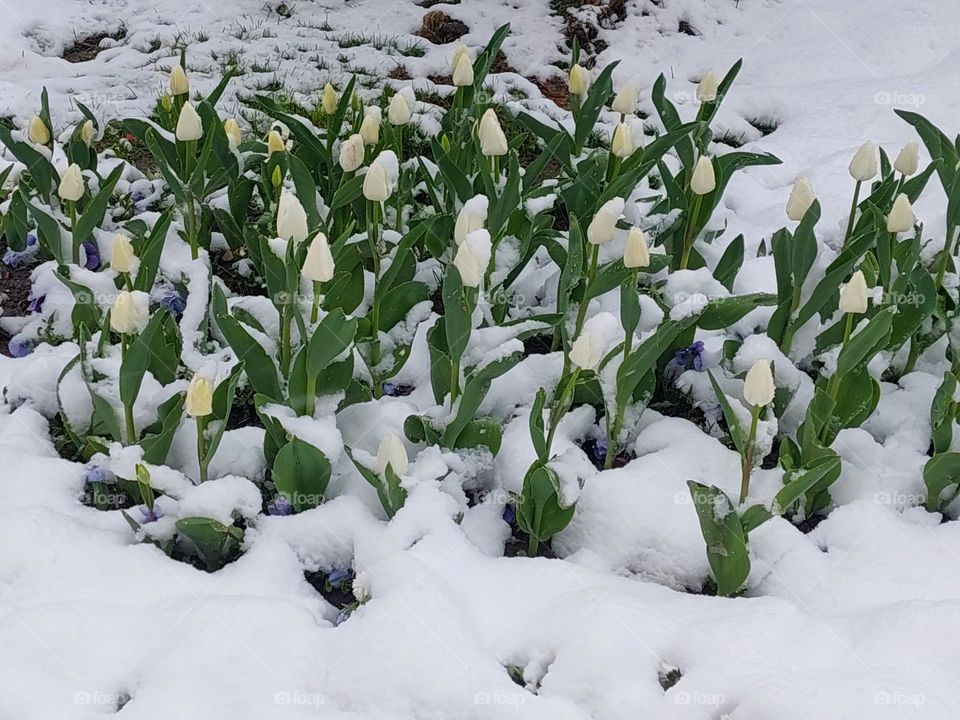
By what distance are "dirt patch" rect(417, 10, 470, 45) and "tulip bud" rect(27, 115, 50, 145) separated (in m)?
1.98

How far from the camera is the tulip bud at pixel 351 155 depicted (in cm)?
219

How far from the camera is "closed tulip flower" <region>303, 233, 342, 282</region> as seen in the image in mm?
1667

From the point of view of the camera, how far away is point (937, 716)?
1433 mm

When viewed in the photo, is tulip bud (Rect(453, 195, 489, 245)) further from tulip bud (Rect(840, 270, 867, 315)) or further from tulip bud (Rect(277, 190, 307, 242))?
tulip bud (Rect(840, 270, 867, 315))

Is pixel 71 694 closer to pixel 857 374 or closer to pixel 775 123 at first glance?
pixel 857 374

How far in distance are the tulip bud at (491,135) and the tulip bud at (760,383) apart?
0.83 m

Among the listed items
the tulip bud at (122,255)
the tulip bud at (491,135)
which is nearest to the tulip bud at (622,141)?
the tulip bud at (491,135)

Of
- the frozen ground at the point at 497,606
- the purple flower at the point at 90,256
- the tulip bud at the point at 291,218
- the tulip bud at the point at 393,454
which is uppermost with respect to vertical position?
the tulip bud at the point at 291,218

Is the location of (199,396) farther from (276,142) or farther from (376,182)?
(276,142)

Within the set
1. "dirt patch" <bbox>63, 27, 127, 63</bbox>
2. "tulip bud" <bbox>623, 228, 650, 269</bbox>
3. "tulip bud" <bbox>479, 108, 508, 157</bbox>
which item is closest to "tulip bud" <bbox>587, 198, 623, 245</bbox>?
"tulip bud" <bbox>623, 228, 650, 269</bbox>

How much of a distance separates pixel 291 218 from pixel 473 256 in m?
0.33

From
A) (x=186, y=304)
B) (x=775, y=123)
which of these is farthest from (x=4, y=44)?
(x=775, y=123)

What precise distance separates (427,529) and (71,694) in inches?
24.4

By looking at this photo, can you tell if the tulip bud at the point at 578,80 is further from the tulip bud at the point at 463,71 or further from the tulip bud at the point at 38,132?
the tulip bud at the point at 38,132
